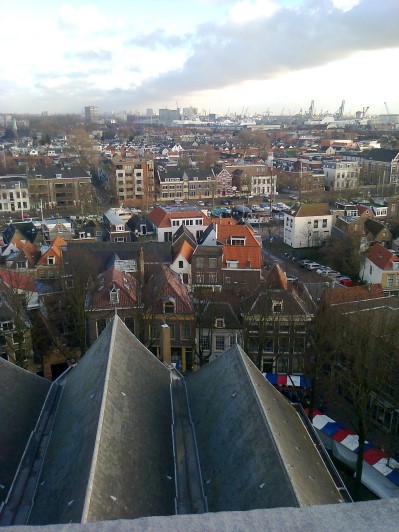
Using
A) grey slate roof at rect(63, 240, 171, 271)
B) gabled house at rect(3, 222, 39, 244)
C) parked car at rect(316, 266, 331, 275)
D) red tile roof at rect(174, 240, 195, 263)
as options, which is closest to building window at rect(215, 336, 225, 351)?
grey slate roof at rect(63, 240, 171, 271)

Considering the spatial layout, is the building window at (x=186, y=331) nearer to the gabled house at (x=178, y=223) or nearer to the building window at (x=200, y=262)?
the building window at (x=200, y=262)

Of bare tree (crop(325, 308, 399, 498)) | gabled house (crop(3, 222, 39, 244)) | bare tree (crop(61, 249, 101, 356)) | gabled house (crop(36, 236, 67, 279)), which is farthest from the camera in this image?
gabled house (crop(3, 222, 39, 244))

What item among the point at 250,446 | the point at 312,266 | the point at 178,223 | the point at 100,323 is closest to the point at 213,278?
the point at 100,323

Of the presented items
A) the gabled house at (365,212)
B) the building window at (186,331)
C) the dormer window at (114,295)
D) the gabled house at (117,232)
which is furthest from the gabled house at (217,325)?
the gabled house at (365,212)

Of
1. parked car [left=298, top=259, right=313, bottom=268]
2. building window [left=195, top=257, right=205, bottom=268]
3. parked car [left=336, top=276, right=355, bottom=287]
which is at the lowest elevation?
parked car [left=298, top=259, right=313, bottom=268]

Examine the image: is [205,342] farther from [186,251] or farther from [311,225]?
[311,225]

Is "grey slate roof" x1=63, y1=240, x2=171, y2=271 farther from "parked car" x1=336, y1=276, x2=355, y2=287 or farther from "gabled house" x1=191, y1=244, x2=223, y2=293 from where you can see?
"parked car" x1=336, y1=276, x2=355, y2=287
